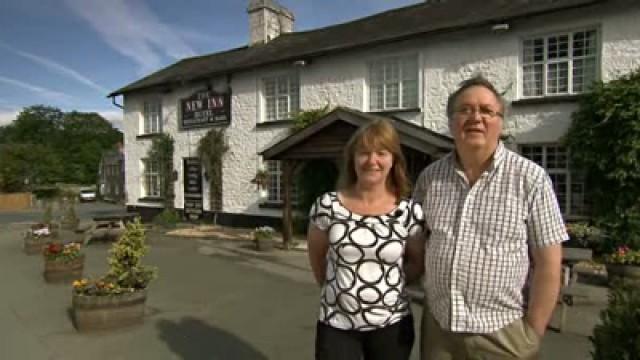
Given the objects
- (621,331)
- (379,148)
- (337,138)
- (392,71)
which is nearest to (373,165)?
(379,148)

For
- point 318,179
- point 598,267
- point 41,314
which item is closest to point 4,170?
point 318,179

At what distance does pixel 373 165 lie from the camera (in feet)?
7.40

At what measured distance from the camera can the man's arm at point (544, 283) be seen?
182 cm

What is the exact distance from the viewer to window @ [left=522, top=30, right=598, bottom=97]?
9523mm

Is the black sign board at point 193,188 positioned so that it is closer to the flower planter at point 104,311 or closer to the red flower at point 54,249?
the red flower at point 54,249

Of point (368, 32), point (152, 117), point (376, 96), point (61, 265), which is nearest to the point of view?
point (61, 265)

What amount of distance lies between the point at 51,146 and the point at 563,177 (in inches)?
2623

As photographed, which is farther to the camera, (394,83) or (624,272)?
(394,83)

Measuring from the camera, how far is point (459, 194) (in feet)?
6.53

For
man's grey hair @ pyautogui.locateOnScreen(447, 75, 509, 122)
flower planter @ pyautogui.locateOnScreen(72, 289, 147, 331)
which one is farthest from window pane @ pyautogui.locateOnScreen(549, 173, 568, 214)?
man's grey hair @ pyautogui.locateOnScreen(447, 75, 509, 122)

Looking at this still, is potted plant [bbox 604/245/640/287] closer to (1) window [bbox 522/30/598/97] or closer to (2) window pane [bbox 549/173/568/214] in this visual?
(2) window pane [bbox 549/173/568/214]

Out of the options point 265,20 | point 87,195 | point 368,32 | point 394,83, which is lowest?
point 87,195

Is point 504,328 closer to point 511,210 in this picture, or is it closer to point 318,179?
point 511,210

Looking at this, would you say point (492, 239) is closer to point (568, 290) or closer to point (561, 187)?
point (568, 290)
